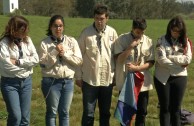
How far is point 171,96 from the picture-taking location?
5848 millimetres

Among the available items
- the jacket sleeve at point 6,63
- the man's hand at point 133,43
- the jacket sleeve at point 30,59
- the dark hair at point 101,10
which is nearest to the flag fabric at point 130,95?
the man's hand at point 133,43

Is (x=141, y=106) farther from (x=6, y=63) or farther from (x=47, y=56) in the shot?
(x=6, y=63)

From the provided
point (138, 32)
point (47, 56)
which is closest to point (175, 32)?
point (138, 32)

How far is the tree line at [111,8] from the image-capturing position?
69.6 metres

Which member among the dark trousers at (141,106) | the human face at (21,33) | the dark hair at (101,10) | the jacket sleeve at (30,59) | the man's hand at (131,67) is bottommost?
the dark trousers at (141,106)

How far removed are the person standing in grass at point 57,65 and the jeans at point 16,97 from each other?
0.30 m

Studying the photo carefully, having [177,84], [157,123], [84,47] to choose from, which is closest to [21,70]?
[84,47]

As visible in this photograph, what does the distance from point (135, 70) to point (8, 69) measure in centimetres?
191

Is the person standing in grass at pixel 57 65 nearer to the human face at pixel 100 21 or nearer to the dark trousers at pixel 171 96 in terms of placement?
the human face at pixel 100 21

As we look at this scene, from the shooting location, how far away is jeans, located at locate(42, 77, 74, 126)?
5406 mm

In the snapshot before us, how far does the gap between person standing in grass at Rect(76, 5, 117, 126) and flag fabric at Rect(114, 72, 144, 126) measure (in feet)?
0.74

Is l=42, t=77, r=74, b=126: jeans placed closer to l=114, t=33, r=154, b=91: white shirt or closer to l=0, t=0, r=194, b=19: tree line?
l=114, t=33, r=154, b=91: white shirt

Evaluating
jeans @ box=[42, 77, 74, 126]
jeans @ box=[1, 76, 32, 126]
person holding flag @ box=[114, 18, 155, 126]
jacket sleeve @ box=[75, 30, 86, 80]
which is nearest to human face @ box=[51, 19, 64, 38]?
jacket sleeve @ box=[75, 30, 86, 80]

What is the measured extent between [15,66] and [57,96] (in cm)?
79
